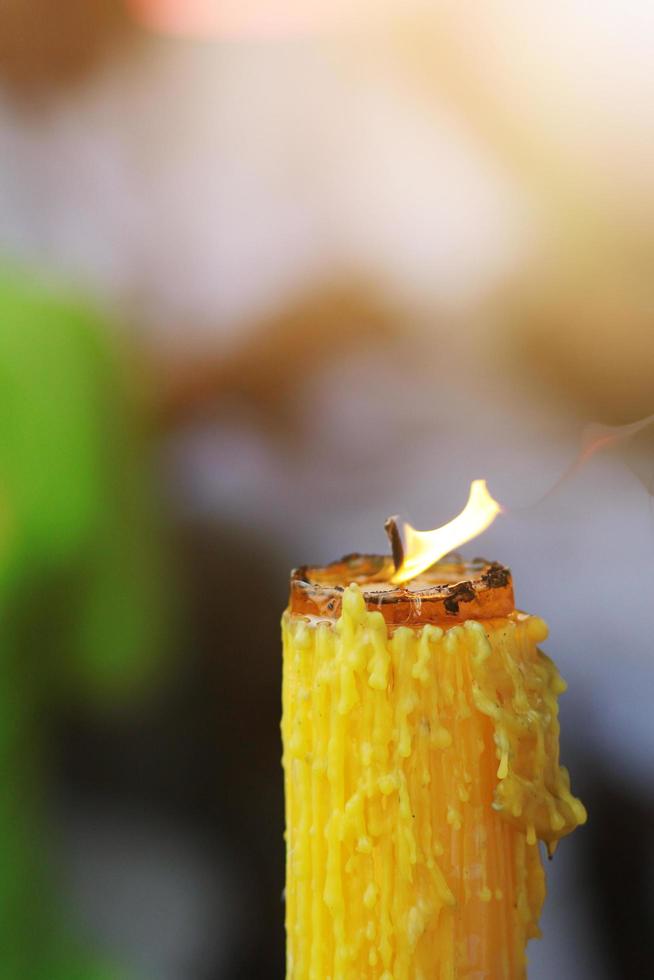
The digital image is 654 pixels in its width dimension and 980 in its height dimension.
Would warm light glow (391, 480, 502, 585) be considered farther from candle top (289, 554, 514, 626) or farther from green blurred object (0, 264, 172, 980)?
green blurred object (0, 264, 172, 980)

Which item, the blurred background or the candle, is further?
the blurred background

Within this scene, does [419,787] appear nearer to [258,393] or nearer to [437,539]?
[437,539]

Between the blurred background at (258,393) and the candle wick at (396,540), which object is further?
the blurred background at (258,393)

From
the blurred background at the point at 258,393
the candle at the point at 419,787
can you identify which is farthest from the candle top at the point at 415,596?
the blurred background at the point at 258,393

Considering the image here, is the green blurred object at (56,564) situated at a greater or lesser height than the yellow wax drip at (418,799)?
greater

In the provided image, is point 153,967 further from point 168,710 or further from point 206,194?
point 206,194

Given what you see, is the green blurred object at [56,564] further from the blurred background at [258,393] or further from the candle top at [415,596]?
the candle top at [415,596]

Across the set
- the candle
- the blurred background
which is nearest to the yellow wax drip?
the candle

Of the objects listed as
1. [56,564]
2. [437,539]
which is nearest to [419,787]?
[437,539]
